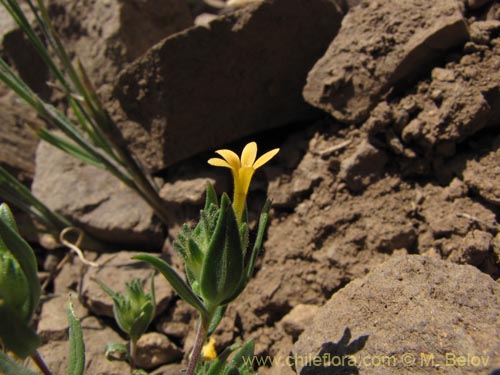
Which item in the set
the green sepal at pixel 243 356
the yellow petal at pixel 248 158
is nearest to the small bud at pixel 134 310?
the green sepal at pixel 243 356

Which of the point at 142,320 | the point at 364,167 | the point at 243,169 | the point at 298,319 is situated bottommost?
the point at 298,319

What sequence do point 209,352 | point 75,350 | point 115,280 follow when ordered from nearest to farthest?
point 75,350 → point 209,352 → point 115,280

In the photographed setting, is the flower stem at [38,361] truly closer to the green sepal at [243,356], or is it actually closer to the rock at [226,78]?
the green sepal at [243,356]

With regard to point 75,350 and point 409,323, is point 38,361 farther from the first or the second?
point 409,323

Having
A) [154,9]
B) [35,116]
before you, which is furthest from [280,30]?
[35,116]

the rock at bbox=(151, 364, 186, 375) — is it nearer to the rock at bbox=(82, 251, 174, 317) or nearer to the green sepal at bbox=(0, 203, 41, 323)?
the rock at bbox=(82, 251, 174, 317)

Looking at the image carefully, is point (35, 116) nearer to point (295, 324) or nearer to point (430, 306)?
point (295, 324)

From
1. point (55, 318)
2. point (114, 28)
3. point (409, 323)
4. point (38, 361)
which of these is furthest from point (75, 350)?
point (114, 28)
